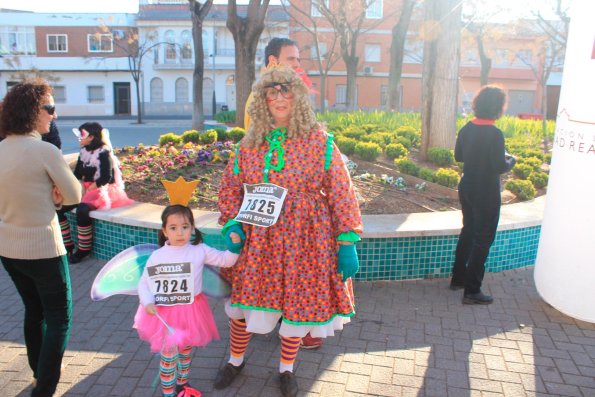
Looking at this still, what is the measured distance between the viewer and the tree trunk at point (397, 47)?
65.1 feet

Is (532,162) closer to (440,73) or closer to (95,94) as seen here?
(440,73)

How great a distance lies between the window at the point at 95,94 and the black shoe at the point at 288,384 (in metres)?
46.3

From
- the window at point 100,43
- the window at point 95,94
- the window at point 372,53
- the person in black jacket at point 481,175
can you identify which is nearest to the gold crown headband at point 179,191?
the person in black jacket at point 481,175

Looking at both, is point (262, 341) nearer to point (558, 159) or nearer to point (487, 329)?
point (487, 329)

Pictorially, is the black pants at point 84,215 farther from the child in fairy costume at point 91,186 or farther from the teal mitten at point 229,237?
the teal mitten at point 229,237

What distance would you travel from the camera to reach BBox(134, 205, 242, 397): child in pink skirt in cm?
311

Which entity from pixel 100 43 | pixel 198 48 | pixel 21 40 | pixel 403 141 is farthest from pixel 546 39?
pixel 21 40

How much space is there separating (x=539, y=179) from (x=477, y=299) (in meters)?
3.49

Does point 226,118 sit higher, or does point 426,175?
point 426,175

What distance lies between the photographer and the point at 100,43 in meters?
45.8

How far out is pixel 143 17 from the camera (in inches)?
1738

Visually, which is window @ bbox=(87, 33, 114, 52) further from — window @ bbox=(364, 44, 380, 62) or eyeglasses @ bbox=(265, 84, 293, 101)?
eyeglasses @ bbox=(265, 84, 293, 101)

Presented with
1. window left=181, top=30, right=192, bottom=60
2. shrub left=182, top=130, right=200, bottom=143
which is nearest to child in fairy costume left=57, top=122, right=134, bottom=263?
shrub left=182, top=130, right=200, bottom=143

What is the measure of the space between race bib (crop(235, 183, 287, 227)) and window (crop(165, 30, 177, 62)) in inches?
1768
